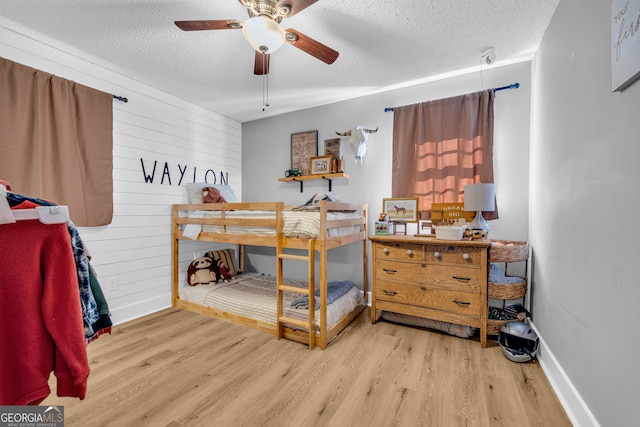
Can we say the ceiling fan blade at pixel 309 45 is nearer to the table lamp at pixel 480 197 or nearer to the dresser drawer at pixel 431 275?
the table lamp at pixel 480 197

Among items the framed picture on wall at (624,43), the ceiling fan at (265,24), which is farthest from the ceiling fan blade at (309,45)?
the framed picture on wall at (624,43)

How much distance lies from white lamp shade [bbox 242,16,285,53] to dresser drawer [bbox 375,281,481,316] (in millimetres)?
2107

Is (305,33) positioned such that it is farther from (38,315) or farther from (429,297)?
(429,297)

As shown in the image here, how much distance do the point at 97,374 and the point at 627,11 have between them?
335 cm

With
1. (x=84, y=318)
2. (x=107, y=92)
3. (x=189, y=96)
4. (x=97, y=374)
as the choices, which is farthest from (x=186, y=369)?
(x=189, y=96)

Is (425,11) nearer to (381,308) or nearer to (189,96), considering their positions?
(381,308)

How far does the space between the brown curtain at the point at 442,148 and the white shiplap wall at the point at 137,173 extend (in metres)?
2.54

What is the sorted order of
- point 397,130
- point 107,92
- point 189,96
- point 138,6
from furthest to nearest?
point 189,96
point 397,130
point 107,92
point 138,6

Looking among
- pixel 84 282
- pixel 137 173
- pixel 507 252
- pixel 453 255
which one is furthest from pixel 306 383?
pixel 137 173

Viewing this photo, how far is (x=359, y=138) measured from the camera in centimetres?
309

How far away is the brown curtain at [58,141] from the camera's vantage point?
207 cm

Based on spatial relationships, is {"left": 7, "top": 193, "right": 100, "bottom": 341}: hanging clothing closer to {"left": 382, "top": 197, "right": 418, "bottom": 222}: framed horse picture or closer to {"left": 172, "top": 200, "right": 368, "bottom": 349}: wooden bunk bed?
{"left": 172, "top": 200, "right": 368, "bottom": 349}: wooden bunk bed

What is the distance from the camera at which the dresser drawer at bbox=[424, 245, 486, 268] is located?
2217 mm

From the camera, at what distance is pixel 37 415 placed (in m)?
1.07
